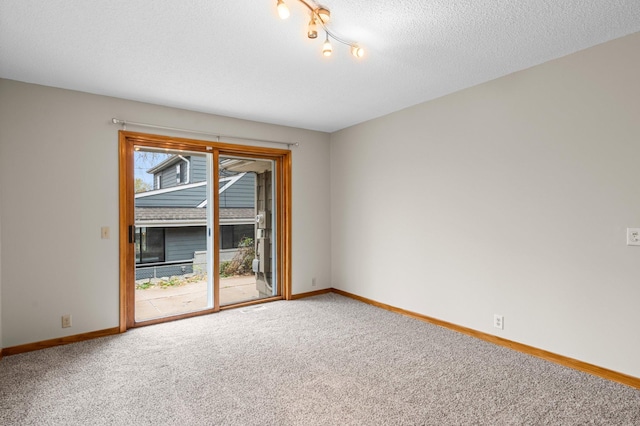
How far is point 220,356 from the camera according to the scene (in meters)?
2.96

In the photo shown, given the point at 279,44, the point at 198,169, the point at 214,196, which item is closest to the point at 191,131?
the point at 198,169

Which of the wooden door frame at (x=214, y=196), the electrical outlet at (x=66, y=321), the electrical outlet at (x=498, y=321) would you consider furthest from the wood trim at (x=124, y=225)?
the electrical outlet at (x=498, y=321)

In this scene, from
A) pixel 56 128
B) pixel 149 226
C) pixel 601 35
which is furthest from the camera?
pixel 149 226

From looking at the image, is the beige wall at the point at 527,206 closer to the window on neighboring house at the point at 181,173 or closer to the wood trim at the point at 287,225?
the wood trim at the point at 287,225

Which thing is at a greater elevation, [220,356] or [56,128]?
[56,128]

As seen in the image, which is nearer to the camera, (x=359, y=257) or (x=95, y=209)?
(x=95, y=209)

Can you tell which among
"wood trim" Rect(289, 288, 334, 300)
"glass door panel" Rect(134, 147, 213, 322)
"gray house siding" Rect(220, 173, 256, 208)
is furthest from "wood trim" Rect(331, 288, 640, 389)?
"glass door panel" Rect(134, 147, 213, 322)

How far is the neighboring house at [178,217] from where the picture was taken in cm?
390

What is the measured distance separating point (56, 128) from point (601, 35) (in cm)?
461

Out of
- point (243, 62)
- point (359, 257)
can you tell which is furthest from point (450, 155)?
point (243, 62)

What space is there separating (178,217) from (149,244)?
0.44m

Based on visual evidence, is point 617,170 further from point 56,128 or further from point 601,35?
point 56,128

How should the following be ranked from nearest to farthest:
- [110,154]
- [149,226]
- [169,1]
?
[169,1], [110,154], [149,226]

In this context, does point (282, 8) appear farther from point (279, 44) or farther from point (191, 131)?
point (191, 131)
